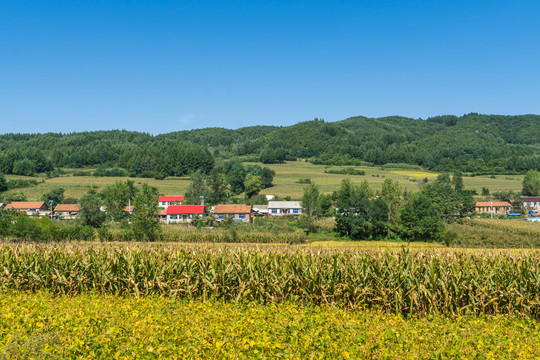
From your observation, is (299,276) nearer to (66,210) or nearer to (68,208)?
(66,210)

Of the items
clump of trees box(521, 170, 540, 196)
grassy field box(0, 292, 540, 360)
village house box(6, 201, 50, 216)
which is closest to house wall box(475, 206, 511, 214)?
clump of trees box(521, 170, 540, 196)

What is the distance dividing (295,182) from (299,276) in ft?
308

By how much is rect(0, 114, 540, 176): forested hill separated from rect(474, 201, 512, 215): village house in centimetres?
4219

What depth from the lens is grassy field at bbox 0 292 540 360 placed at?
25.3ft

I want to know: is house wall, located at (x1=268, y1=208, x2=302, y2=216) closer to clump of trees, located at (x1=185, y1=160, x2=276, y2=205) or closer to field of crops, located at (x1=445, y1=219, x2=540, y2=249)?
clump of trees, located at (x1=185, y1=160, x2=276, y2=205)

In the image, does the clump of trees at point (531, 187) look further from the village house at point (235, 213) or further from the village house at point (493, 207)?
the village house at point (235, 213)

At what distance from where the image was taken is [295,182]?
107625mm

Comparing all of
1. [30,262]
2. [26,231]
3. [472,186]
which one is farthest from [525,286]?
[472,186]

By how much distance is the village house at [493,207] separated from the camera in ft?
274

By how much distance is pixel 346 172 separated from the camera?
402 ft

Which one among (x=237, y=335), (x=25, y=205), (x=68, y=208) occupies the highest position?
(x=237, y=335)

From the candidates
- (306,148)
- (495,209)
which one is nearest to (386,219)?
(495,209)

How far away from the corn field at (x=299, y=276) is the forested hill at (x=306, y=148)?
326 feet

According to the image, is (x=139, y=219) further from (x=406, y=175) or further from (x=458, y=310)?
(x=406, y=175)
